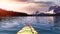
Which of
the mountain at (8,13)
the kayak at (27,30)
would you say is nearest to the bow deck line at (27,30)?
the kayak at (27,30)

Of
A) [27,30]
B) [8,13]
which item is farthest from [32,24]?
[8,13]

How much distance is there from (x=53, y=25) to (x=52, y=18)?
0.10 m

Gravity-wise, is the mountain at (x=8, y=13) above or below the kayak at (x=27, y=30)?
above

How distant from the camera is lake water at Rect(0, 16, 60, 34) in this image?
1995 mm

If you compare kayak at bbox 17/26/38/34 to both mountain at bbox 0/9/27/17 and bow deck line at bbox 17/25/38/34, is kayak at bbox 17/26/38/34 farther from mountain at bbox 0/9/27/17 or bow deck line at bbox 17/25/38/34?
mountain at bbox 0/9/27/17

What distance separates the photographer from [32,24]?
201 cm

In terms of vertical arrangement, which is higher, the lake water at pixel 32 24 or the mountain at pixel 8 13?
the mountain at pixel 8 13

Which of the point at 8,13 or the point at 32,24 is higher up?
the point at 8,13

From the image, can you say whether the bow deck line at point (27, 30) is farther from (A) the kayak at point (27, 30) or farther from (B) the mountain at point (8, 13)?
(B) the mountain at point (8, 13)

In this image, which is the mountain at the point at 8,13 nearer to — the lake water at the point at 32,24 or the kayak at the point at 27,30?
the lake water at the point at 32,24

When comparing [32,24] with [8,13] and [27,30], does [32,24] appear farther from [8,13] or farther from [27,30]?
[8,13]

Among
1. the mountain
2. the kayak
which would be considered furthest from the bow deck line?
the mountain

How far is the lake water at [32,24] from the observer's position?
6.55ft

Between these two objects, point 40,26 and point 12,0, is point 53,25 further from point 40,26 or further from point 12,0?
point 12,0
